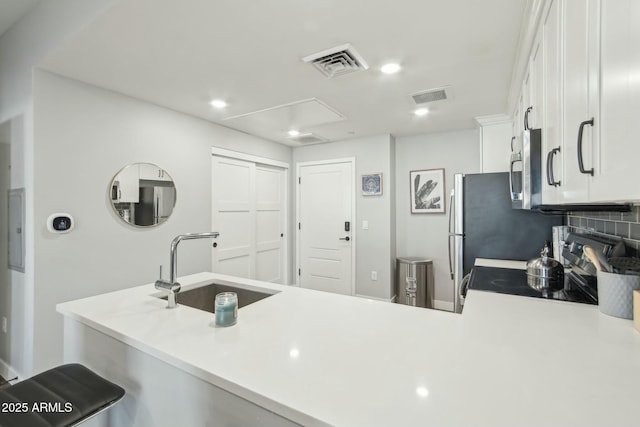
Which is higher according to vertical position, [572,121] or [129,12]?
[129,12]

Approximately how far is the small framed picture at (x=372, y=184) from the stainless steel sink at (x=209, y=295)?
2.64 m

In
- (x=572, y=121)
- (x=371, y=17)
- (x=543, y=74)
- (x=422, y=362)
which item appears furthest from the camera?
(x=371, y=17)

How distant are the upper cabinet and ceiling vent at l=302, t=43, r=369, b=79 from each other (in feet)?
3.22

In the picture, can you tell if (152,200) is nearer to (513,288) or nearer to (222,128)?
(222,128)

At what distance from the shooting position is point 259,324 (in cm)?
117

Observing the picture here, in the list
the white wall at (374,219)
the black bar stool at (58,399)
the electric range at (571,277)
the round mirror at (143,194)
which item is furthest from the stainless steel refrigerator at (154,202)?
the electric range at (571,277)

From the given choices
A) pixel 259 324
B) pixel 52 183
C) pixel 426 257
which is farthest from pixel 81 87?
pixel 426 257

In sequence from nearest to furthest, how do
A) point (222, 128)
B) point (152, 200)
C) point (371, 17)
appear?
point (371, 17)
point (152, 200)
point (222, 128)

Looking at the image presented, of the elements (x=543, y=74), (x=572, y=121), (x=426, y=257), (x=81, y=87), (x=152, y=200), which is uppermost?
(x=81, y=87)

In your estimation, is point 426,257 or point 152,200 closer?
A: point 152,200

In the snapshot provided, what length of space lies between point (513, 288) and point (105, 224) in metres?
2.94

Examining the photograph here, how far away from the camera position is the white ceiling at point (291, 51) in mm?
1519

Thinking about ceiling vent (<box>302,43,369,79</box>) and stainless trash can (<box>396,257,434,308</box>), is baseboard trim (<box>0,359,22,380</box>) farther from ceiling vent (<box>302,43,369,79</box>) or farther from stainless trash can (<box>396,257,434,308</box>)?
stainless trash can (<box>396,257,434,308</box>)

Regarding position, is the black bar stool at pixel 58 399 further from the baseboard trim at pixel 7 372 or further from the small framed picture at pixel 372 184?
the small framed picture at pixel 372 184
